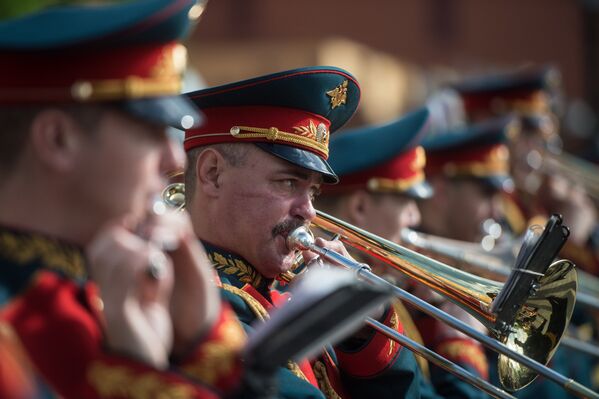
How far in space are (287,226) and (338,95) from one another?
1.93 feet

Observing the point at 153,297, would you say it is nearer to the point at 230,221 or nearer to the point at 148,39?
the point at 148,39

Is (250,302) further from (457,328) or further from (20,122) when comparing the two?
(20,122)

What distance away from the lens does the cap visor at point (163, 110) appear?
8.23ft

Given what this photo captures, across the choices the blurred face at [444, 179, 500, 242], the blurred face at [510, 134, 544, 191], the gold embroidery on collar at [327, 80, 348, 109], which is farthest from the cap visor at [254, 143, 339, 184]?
the blurred face at [510, 134, 544, 191]

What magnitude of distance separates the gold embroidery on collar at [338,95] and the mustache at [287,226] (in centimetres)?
50

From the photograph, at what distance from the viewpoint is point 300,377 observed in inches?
139

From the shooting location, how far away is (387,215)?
5.74 m

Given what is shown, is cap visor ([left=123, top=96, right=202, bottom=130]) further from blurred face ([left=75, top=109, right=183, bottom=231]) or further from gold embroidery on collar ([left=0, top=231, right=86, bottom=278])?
gold embroidery on collar ([left=0, top=231, right=86, bottom=278])

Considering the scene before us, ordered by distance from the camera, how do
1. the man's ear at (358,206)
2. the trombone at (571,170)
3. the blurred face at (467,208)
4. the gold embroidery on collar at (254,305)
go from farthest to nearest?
the trombone at (571,170) < the blurred face at (467,208) < the man's ear at (358,206) < the gold embroidery on collar at (254,305)

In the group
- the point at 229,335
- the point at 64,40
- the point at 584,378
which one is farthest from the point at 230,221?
Result: the point at 584,378

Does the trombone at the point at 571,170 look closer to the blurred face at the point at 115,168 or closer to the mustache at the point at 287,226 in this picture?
the mustache at the point at 287,226

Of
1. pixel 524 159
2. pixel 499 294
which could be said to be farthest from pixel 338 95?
pixel 524 159

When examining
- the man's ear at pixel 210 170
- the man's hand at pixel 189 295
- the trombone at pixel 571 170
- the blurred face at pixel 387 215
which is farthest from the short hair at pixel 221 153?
the trombone at pixel 571 170

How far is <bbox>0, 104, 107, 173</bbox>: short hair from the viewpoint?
8.17ft
